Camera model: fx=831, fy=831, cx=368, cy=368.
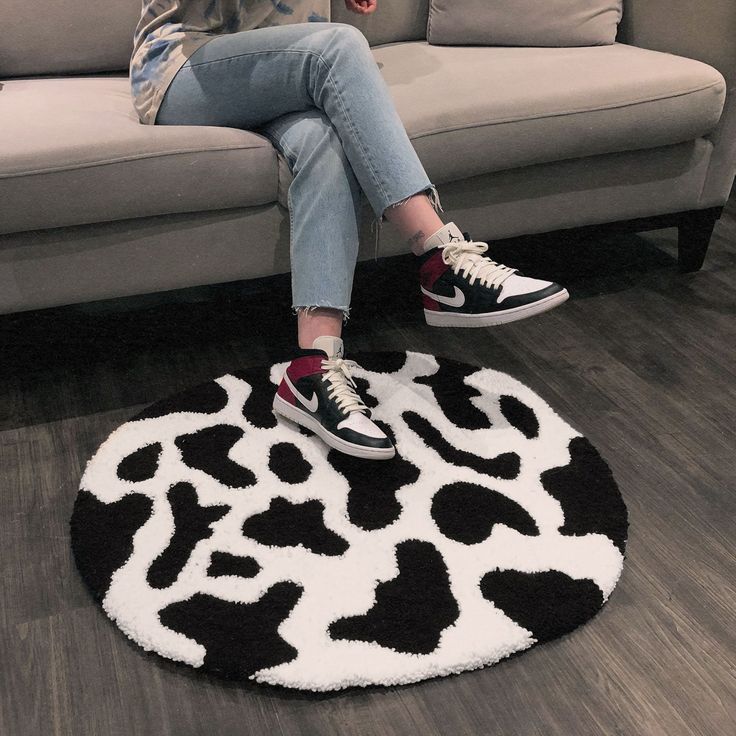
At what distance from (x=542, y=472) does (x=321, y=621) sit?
492 mm

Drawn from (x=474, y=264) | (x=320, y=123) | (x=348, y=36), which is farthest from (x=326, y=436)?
(x=348, y=36)

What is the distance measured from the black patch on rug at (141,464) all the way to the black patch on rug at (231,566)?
23 cm

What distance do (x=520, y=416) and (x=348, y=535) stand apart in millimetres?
459

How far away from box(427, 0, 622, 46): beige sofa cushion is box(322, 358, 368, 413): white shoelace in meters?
1.09

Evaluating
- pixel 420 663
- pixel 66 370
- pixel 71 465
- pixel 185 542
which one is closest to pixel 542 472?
pixel 420 663

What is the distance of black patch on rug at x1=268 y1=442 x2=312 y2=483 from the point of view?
1.42m

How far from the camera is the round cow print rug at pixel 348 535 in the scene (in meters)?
1.12

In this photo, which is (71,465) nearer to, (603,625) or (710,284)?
(603,625)

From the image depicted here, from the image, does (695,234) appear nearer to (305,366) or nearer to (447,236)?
(447,236)

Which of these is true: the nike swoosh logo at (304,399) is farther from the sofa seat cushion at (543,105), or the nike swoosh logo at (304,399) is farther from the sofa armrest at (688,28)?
the sofa armrest at (688,28)

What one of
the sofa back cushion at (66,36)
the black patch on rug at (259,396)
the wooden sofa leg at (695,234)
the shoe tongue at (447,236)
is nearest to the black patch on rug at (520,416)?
the shoe tongue at (447,236)

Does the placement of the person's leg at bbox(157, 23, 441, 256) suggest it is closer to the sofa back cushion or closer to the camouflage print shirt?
the camouflage print shirt

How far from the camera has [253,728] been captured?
3.38ft

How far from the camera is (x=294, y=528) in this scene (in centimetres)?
131
